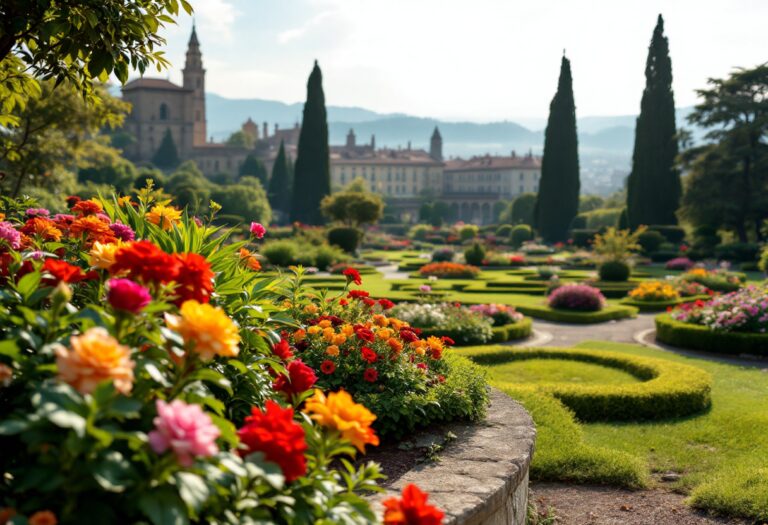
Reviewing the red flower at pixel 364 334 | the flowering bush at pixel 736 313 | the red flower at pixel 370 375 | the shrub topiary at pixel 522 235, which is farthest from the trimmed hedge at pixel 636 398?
the shrub topiary at pixel 522 235

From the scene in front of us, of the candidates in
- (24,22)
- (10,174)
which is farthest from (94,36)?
(10,174)

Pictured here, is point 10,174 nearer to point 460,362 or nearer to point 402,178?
point 460,362

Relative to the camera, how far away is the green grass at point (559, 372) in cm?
877

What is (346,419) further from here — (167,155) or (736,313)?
(167,155)

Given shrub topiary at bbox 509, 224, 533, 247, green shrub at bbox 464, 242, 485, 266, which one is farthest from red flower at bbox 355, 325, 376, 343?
shrub topiary at bbox 509, 224, 533, 247

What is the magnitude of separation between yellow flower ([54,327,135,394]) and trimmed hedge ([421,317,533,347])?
935 cm

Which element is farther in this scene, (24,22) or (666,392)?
A: (666,392)

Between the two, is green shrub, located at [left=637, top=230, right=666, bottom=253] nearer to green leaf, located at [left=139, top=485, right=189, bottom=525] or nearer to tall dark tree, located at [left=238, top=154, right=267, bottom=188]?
green leaf, located at [left=139, top=485, right=189, bottom=525]

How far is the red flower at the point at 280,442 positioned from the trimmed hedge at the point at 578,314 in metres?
13.1

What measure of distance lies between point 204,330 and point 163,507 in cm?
47

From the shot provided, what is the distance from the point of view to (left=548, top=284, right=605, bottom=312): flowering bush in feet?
49.9

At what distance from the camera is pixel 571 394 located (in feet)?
23.9

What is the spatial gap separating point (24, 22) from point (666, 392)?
255 inches

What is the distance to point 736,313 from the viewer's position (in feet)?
36.0
